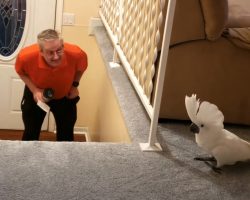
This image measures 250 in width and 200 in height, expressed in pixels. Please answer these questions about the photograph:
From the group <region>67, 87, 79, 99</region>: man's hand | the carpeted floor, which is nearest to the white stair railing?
the carpeted floor

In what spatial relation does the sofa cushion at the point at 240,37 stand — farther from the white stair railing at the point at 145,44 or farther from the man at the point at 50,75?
the man at the point at 50,75

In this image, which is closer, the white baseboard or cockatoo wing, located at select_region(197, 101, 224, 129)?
cockatoo wing, located at select_region(197, 101, 224, 129)

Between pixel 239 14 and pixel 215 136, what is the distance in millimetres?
830

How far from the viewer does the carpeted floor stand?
136cm

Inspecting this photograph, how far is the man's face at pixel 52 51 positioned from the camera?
8.46ft

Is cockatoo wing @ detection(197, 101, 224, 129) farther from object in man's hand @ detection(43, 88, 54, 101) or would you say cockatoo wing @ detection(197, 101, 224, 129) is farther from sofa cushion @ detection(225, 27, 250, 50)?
object in man's hand @ detection(43, 88, 54, 101)

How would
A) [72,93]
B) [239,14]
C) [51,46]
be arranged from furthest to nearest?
[72,93] < [51,46] < [239,14]

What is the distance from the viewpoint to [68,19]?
3875mm

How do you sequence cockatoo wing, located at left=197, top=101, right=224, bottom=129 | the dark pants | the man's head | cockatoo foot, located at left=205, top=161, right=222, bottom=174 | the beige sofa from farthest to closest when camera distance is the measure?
the dark pants < the man's head < the beige sofa < cockatoo foot, located at left=205, top=161, right=222, bottom=174 < cockatoo wing, located at left=197, top=101, right=224, bottom=129

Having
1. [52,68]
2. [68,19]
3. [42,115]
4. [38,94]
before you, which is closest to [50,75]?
[52,68]

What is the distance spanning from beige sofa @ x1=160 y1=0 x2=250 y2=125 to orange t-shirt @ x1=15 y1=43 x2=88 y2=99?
39.3 inches

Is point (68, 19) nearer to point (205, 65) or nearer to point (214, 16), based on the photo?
point (205, 65)

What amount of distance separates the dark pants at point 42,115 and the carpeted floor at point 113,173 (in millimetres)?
1239

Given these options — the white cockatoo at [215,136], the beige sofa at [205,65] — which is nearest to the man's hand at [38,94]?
the beige sofa at [205,65]
